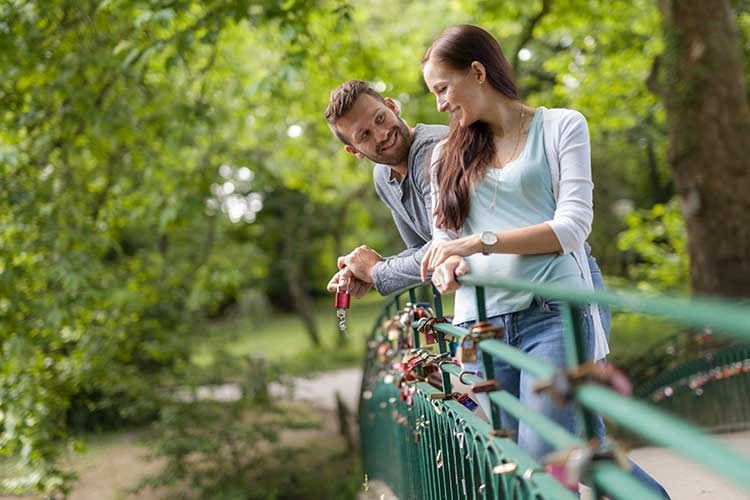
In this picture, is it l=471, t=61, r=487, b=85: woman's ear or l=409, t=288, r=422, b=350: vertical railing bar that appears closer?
l=471, t=61, r=487, b=85: woman's ear

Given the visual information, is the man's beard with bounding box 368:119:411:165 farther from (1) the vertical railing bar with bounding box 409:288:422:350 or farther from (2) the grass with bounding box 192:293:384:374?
(2) the grass with bounding box 192:293:384:374

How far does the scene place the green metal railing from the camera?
1055mm

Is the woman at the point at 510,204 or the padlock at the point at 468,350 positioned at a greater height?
the woman at the point at 510,204

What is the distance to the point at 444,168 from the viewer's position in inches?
99.6

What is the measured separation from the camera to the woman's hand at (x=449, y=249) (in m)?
2.29

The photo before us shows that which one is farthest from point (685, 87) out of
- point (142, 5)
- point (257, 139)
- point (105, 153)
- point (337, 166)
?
point (337, 166)

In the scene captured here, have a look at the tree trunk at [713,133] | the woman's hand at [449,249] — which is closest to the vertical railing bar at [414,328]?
the woman's hand at [449,249]

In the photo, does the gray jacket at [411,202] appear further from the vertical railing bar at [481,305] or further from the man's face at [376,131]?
the vertical railing bar at [481,305]

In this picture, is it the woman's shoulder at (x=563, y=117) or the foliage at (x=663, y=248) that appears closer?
the woman's shoulder at (x=563, y=117)

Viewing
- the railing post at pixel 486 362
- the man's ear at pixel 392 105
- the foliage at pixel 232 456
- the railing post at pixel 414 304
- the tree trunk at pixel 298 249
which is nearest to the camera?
the railing post at pixel 486 362

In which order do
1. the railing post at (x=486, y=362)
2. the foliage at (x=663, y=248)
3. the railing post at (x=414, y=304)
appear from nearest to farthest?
1. the railing post at (x=486, y=362)
2. the railing post at (x=414, y=304)
3. the foliage at (x=663, y=248)

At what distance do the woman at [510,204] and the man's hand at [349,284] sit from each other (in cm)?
59

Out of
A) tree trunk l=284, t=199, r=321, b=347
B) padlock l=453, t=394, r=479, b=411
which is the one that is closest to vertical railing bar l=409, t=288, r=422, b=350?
padlock l=453, t=394, r=479, b=411

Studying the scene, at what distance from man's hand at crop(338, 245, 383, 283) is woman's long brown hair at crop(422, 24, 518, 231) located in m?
0.55
